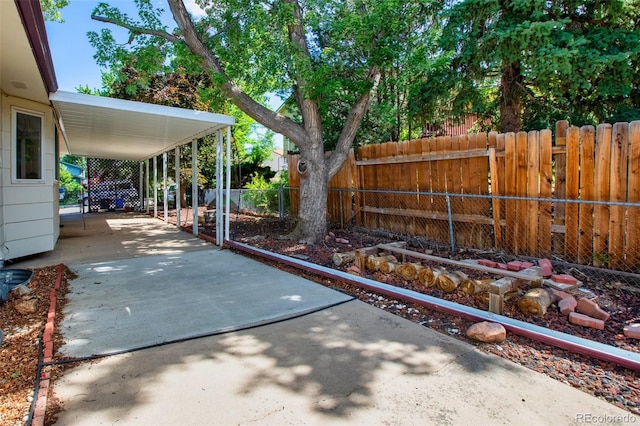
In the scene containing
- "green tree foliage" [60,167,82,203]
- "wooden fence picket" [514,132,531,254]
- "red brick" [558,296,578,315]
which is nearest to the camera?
"red brick" [558,296,578,315]

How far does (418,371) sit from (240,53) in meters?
6.81

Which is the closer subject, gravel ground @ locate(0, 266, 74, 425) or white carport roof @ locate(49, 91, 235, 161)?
gravel ground @ locate(0, 266, 74, 425)

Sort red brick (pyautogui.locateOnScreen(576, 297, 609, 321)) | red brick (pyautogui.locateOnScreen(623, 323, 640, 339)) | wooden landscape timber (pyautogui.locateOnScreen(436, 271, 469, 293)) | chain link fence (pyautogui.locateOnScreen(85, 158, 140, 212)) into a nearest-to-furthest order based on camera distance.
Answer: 1. red brick (pyautogui.locateOnScreen(623, 323, 640, 339))
2. red brick (pyautogui.locateOnScreen(576, 297, 609, 321))
3. wooden landscape timber (pyautogui.locateOnScreen(436, 271, 469, 293))
4. chain link fence (pyautogui.locateOnScreen(85, 158, 140, 212))

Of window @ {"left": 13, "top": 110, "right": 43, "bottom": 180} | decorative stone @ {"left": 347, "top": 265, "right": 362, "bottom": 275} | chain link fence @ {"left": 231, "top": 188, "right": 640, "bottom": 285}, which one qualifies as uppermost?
window @ {"left": 13, "top": 110, "right": 43, "bottom": 180}

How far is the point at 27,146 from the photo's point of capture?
235 inches

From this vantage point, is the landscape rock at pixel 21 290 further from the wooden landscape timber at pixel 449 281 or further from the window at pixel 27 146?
the wooden landscape timber at pixel 449 281

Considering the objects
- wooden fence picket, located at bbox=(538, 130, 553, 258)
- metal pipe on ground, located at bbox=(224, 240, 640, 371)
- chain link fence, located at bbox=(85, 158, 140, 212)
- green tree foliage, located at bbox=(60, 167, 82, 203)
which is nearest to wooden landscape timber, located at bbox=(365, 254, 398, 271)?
metal pipe on ground, located at bbox=(224, 240, 640, 371)

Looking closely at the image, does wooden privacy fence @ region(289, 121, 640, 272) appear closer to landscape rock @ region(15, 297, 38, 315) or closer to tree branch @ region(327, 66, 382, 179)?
tree branch @ region(327, 66, 382, 179)

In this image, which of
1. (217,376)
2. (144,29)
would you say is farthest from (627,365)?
(144,29)

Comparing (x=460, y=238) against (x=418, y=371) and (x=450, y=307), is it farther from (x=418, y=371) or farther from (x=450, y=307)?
(x=418, y=371)

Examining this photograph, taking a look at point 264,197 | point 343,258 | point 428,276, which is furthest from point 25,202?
point 264,197

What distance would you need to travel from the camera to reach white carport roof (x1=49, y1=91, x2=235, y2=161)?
568 cm

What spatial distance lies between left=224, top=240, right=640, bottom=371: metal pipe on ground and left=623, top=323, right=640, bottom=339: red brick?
0.47 m

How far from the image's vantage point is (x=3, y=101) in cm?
542
